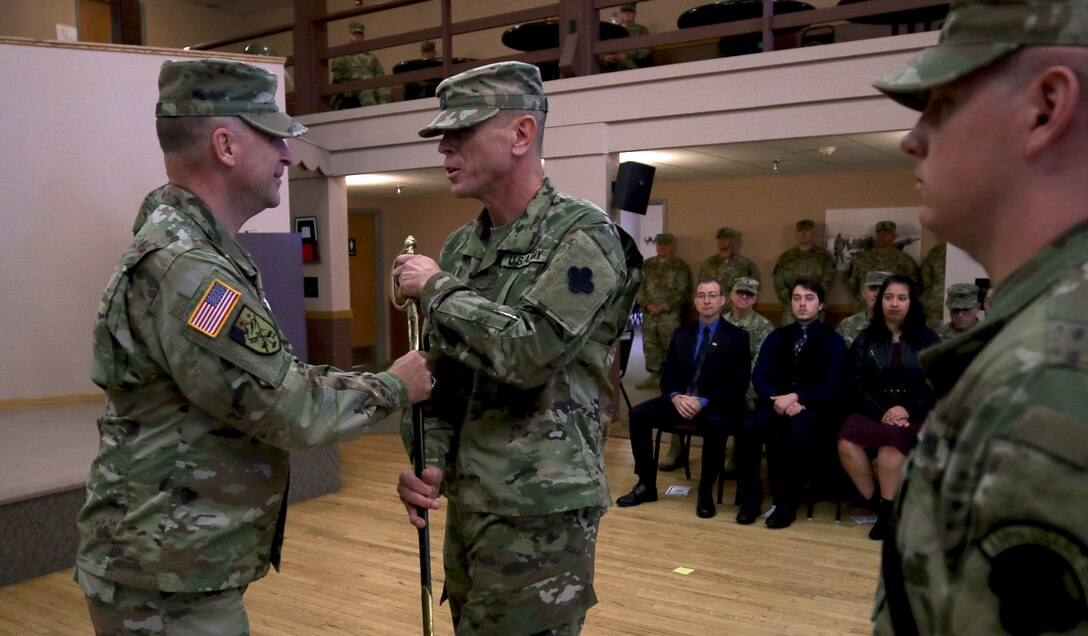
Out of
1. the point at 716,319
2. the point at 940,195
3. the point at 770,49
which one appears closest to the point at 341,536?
the point at 716,319

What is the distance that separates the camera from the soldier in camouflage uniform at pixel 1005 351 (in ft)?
1.80

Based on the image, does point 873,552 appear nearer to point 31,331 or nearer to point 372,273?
point 31,331

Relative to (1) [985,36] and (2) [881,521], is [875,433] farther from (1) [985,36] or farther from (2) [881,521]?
(1) [985,36]

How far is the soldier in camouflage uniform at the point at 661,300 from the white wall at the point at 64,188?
499cm

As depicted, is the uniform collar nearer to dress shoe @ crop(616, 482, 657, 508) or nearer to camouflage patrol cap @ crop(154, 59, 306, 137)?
camouflage patrol cap @ crop(154, 59, 306, 137)

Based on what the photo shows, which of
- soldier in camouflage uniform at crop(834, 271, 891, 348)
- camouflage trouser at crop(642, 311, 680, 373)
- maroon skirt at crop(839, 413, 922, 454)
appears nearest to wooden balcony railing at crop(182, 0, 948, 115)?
soldier in camouflage uniform at crop(834, 271, 891, 348)

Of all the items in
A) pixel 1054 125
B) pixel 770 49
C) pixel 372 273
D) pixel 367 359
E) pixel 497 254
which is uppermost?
pixel 770 49

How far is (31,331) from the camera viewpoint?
16.3 ft

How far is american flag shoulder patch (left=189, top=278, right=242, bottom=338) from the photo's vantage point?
1272 millimetres

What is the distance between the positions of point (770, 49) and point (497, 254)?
4608mm

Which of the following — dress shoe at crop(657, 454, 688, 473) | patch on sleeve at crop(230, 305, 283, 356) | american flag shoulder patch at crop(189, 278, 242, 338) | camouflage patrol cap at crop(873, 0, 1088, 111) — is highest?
camouflage patrol cap at crop(873, 0, 1088, 111)

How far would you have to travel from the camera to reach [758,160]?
7.23 meters

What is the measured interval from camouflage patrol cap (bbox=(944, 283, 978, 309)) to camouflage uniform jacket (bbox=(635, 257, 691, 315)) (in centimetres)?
479

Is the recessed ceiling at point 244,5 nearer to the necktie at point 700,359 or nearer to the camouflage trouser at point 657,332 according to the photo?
the camouflage trouser at point 657,332
